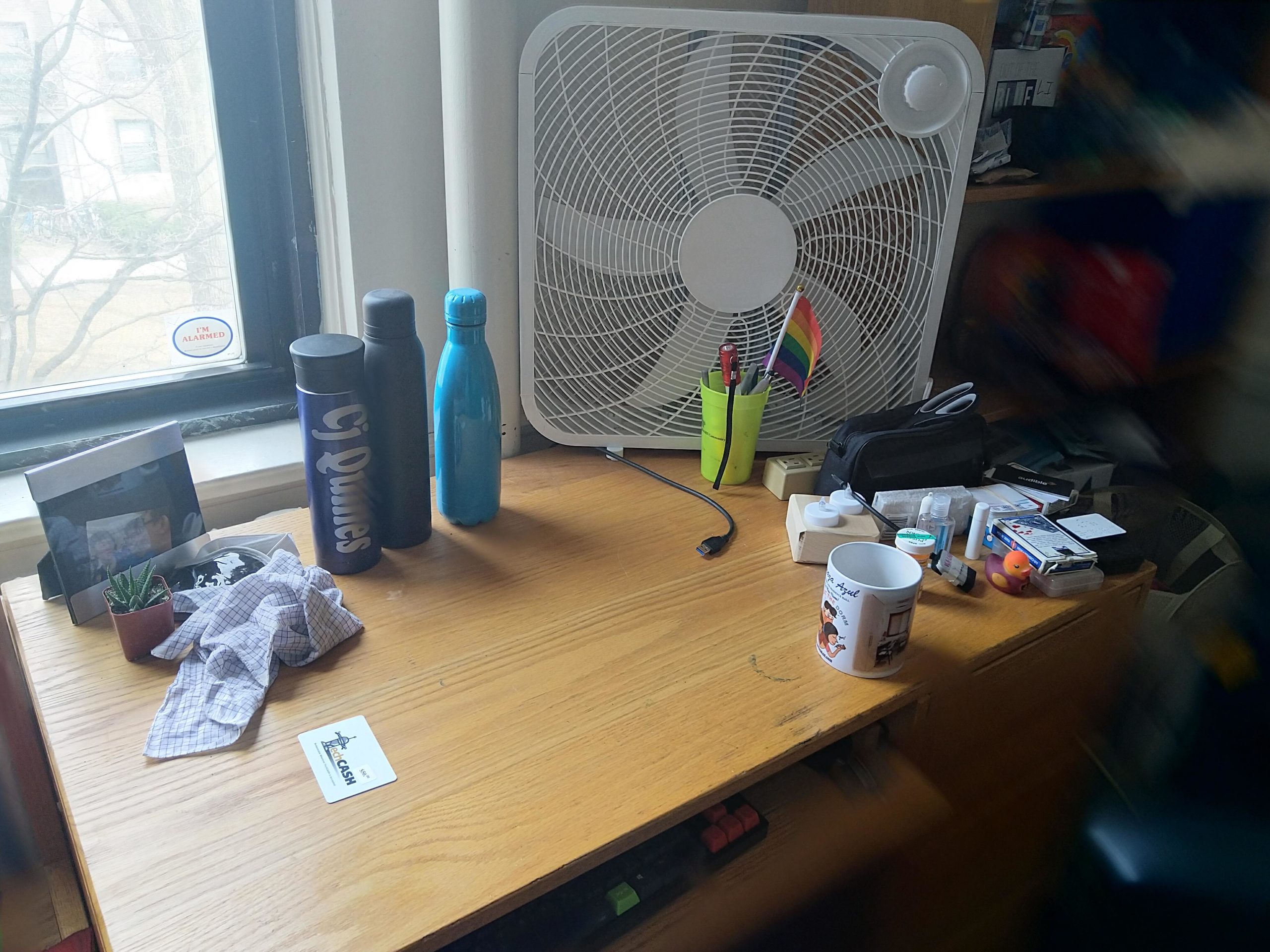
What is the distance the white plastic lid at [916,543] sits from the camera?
0.85 metres

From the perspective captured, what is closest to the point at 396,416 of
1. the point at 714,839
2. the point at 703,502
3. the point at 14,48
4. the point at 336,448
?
the point at 336,448

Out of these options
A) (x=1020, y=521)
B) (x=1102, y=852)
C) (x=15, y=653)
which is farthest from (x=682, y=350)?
(x=15, y=653)

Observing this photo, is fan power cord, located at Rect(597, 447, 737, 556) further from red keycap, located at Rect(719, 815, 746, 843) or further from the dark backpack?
red keycap, located at Rect(719, 815, 746, 843)

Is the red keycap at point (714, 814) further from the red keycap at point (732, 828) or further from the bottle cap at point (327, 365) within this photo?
the bottle cap at point (327, 365)

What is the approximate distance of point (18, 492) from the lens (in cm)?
92

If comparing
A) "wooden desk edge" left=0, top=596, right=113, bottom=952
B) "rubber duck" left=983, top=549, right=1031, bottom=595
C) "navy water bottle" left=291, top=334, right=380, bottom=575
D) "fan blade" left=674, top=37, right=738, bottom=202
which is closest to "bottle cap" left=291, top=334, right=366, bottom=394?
"navy water bottle" left=291, top=334, right=380, bottom=575

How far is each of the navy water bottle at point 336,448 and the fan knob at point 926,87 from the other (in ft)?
1.99

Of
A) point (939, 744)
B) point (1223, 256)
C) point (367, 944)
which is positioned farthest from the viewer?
point (939, 744)

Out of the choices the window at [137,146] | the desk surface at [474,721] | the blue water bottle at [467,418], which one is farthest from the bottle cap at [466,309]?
the window at [137,146]

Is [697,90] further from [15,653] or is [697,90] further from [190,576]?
[15,653]

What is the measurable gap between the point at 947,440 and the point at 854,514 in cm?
17

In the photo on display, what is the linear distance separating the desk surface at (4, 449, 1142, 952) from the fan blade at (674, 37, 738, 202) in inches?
14.6

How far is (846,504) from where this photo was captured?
35.3 inches

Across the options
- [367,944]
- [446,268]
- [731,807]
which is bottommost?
[731,807]
